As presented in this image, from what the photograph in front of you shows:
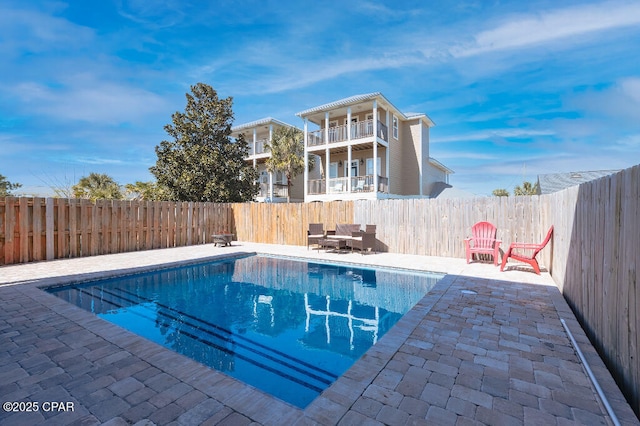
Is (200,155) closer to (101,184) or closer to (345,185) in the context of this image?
(345,185)

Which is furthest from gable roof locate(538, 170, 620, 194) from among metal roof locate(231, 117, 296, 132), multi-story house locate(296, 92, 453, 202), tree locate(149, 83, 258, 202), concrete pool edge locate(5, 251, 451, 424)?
tree locate(149, 83, 258, 202)

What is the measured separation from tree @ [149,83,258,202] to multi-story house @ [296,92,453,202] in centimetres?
513

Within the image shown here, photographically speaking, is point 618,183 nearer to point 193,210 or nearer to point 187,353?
point 187,353

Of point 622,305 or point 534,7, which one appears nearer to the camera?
point 622,305

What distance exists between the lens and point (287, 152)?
2023cm

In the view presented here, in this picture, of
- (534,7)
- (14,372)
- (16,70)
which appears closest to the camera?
(14,372)

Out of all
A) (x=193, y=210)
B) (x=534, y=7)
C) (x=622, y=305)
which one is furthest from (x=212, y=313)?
(x=534, y=7)

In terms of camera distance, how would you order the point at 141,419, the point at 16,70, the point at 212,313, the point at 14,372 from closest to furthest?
1. the point at 141,419
2. the point at 14,372
3. the point at 212,313
4. the point at 16,70

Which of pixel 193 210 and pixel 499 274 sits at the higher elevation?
pixel 193 210

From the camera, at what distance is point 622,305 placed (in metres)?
2.51

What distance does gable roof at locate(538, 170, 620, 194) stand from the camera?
1579 centimetres

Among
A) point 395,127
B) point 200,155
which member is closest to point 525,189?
point 395,127

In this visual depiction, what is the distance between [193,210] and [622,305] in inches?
549

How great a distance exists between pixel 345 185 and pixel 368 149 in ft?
10.1
